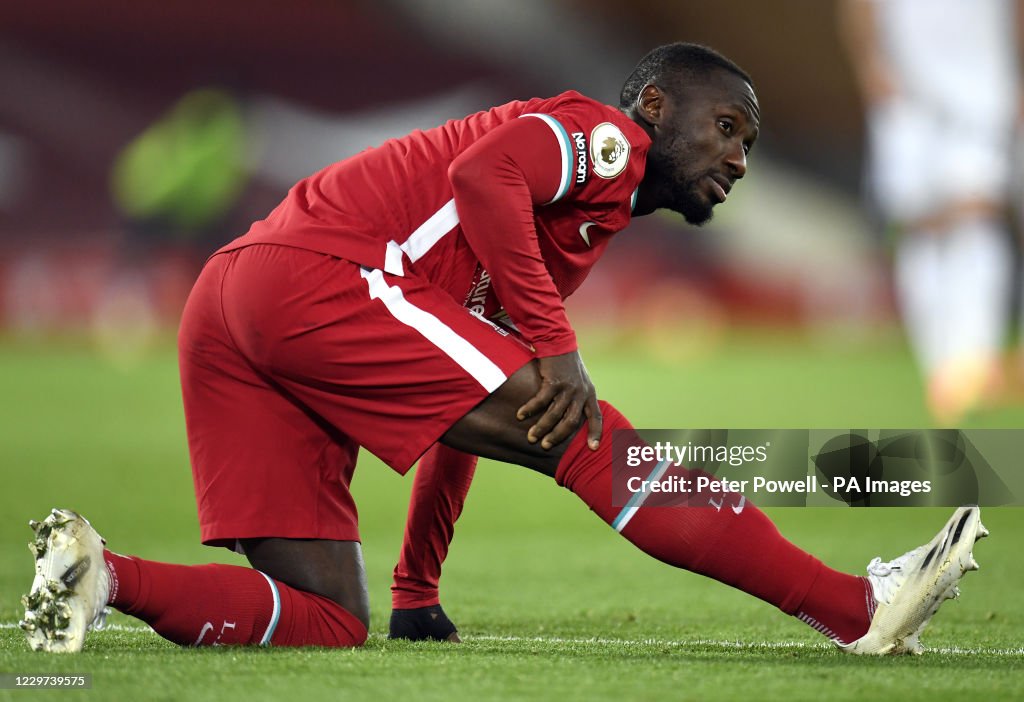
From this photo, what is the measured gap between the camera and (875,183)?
17516 millimetres

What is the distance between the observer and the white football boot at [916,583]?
2707mm

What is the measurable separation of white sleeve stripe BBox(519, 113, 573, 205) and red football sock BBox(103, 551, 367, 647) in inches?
41.1

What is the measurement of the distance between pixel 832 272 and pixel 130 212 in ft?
32.8

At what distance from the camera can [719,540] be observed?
8.92 ft

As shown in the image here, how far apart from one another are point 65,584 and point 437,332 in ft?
2.90

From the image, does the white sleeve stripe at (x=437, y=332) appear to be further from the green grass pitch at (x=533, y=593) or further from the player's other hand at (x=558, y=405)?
the green grass pitch at (x=533, y=593)

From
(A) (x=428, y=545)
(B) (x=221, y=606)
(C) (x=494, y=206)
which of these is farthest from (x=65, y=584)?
(C) (x=494, y=206)

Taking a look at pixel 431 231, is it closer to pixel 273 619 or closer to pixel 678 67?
pixel 678 67

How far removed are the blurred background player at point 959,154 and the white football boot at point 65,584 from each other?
11694 millimetres

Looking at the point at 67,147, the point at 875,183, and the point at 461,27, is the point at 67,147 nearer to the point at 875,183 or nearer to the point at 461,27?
the point at 461,27

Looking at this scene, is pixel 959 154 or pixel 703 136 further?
pixel 959 154

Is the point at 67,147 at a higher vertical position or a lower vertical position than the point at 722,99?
higher

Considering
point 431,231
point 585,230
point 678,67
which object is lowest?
point 431,231

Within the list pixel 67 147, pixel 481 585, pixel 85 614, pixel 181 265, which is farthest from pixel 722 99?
pixel 67 147
